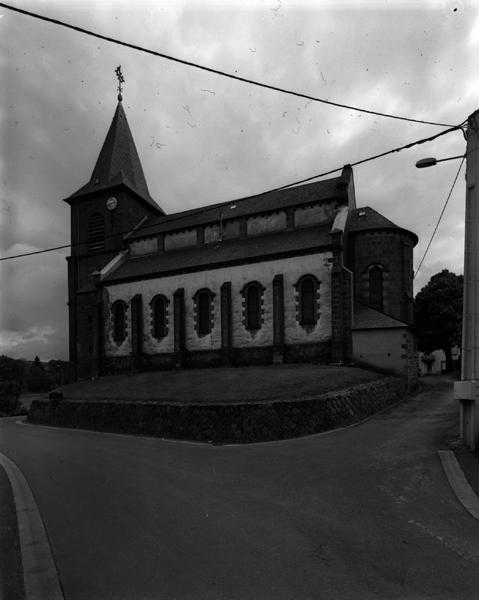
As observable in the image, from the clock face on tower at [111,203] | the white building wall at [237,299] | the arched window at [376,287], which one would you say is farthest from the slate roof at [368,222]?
the clock face on tower at [111,203]

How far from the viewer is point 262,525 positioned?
627 centimetres

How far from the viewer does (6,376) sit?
74.0 meters

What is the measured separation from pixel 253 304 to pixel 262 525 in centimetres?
2330

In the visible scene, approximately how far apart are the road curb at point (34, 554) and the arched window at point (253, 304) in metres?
21.6

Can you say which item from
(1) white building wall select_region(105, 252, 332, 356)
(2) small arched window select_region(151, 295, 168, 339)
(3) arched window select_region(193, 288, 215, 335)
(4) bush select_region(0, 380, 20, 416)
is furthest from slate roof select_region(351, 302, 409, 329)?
(4) bush select_region(0, 380, 20, 416)

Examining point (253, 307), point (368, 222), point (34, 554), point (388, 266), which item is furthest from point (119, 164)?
point (34, 554)

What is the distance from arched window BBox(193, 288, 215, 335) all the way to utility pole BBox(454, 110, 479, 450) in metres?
21.0

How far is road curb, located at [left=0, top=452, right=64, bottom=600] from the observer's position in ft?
14.2

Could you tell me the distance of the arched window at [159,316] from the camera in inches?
1277

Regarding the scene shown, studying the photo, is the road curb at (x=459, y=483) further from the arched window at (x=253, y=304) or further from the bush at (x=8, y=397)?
the bush at (x=8, y=397)

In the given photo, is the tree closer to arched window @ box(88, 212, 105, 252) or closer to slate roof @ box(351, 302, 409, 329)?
slate roof @ box(351, 302, 409, 329)

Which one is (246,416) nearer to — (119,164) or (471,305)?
(471,305)

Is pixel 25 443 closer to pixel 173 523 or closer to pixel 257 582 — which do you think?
pixel 173 523

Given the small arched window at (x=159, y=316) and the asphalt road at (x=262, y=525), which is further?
the small arched window at (x=159, y=316)
